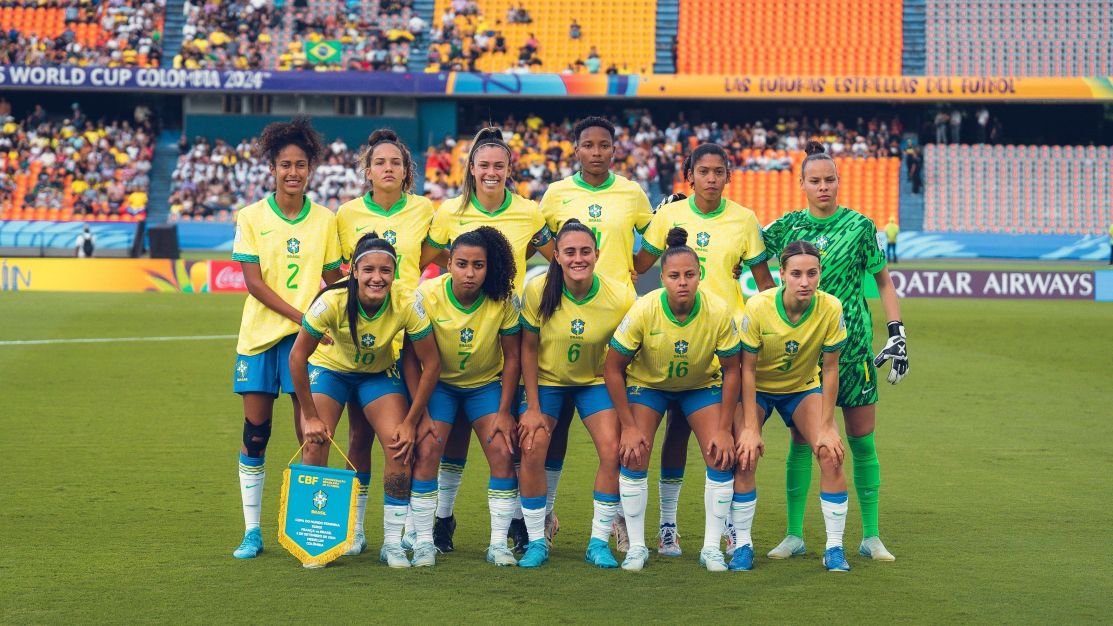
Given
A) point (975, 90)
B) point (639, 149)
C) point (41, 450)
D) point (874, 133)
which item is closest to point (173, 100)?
point (639, 149)

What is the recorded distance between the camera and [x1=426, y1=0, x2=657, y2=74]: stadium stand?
39875 mm

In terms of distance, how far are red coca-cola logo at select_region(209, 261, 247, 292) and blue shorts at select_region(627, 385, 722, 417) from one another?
19675 mm

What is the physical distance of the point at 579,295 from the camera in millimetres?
6789

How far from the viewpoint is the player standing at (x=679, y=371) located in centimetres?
655

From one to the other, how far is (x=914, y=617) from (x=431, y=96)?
34955mm

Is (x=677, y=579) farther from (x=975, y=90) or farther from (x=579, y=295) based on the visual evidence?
(x=975, y=90)

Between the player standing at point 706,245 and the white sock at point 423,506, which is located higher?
the player standing at point 706,245

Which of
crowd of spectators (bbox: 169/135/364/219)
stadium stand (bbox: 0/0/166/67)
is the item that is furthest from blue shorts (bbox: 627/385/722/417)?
stadium stand (bbox: 0/0/166/67)

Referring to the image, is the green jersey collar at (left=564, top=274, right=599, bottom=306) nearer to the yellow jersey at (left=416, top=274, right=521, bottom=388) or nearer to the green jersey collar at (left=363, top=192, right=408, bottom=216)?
the yellow jersey at (left=416, top=274, right=521, bottom=388)

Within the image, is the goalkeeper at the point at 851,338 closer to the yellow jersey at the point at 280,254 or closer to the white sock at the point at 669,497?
the white sock at the point at 669,497

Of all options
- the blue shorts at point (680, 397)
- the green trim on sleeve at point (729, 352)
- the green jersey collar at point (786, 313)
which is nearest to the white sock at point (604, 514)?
the blue shorts at point (680, 397)

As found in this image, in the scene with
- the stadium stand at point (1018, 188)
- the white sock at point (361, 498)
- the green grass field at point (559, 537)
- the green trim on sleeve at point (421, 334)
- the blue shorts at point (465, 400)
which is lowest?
the green grass field at point (559, 537)

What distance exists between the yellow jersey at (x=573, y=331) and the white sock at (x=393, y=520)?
0.98 m

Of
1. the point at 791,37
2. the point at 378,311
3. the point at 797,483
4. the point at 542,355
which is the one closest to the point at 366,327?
the point at 378,311
